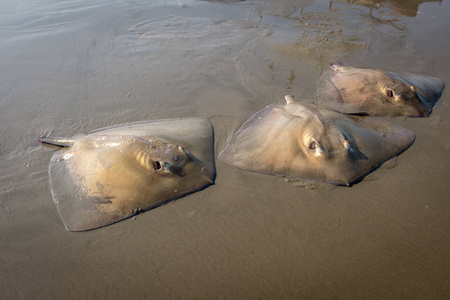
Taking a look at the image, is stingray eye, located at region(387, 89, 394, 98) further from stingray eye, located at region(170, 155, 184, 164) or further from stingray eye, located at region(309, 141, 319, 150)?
stingray eye, located at region(170, 155, 184, 164)

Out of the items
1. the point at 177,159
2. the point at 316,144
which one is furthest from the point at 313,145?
the point at 177,159

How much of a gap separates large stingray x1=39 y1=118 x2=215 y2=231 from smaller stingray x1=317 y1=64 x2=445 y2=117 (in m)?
2.60

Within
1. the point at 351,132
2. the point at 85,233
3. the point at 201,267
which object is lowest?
the point at 201,267

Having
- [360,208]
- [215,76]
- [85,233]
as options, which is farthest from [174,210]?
[215,76]

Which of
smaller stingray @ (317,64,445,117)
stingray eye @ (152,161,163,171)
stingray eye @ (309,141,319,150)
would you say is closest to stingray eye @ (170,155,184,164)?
stingray eye @ (152,161,163,171)

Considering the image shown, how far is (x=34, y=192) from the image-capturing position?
142 inches

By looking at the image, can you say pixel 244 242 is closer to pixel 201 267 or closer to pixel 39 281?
pixel 201 267

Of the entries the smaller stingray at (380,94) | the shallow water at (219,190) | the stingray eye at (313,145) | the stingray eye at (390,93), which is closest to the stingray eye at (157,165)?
the shallow water at (219,190)

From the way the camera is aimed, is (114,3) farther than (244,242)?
Yes

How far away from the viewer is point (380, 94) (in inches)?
185

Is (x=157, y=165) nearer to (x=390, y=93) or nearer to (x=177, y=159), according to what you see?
(x=177, y=159)

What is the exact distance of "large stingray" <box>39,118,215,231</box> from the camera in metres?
3.09

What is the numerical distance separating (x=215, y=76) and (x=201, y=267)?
4085 millimetres

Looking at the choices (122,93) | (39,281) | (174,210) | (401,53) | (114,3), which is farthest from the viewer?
(114,3)
